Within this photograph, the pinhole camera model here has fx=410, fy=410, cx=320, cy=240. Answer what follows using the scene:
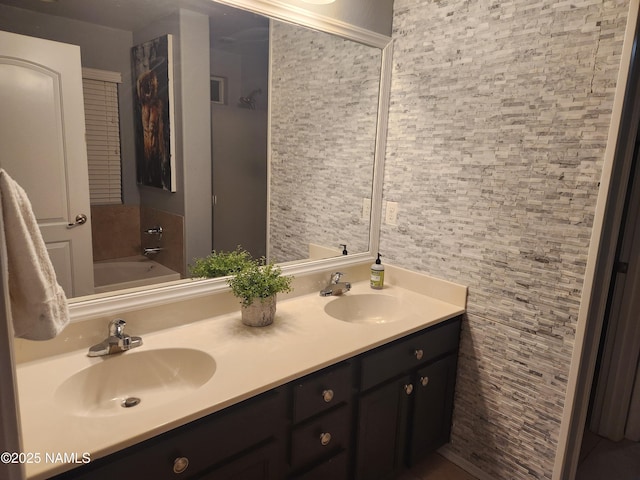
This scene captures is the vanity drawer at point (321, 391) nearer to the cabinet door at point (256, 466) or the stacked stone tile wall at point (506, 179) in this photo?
the cabinet door at point (256, 466)

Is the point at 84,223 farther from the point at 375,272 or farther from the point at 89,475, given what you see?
the point at 375,272

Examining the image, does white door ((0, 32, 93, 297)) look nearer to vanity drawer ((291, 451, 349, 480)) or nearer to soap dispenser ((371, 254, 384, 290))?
vanity drawer ((291, 451, 349, 480))

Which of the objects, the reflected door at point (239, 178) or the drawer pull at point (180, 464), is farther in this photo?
the reflected door at point (239, 178)

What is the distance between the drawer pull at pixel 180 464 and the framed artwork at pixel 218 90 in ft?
4.01

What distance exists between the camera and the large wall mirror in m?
1.33

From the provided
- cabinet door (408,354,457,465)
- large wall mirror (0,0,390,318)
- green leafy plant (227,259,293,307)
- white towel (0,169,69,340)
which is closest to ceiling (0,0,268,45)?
large wall mirror (0,0,390,318)

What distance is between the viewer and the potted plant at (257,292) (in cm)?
146

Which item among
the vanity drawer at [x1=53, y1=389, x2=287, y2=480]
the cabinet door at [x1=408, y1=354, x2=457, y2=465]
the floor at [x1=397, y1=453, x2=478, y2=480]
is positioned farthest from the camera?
the floor at [x1=397, y1=453, x2=478, y2=480]

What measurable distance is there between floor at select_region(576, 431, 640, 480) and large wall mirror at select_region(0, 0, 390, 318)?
4.79 ft

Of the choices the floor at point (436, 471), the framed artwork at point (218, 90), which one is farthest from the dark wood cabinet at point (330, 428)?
the framed artwork at point (218, 90)

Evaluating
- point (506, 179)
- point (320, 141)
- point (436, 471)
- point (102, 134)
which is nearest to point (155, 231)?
point (102, 134)

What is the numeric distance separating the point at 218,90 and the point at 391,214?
1.00 metres

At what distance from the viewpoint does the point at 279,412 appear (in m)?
1.21

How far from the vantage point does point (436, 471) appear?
189 cm
